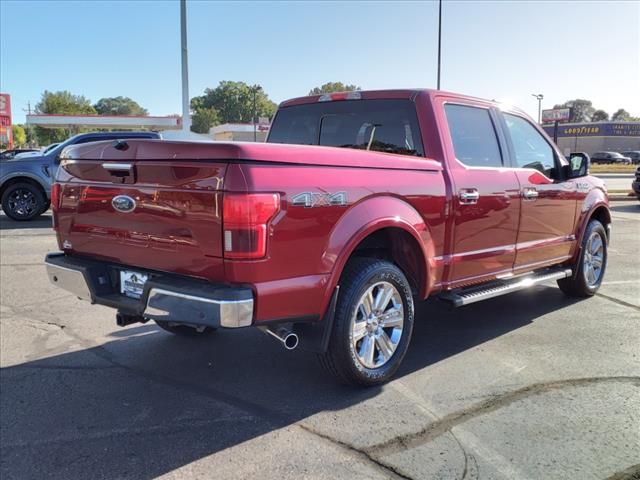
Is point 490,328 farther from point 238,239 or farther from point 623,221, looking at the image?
point 623,221

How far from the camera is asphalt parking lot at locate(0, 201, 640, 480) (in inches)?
115

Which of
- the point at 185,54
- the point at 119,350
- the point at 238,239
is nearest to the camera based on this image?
the point at 238,239

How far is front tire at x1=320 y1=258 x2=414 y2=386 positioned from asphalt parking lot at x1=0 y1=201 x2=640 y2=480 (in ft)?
0.59

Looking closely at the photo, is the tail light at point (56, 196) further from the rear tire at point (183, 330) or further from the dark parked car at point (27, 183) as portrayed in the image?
the dark parked car at point (27, 183)

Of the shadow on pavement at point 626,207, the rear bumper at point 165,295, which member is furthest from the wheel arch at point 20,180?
the shadow on pavement at point 626,207

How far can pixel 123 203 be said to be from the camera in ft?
11.3

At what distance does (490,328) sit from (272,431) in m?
2.71

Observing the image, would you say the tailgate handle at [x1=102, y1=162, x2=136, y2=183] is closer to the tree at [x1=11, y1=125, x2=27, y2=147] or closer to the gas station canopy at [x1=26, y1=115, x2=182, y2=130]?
the gas station canopy at [x1=26, y1=115, x2=182, y2=130]

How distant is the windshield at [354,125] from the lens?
443 centimetres

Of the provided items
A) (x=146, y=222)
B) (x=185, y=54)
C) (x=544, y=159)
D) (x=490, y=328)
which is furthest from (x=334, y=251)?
(x=185, y=54)

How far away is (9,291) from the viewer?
20.6ft

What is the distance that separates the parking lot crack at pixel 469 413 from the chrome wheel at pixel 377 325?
25.1 inches

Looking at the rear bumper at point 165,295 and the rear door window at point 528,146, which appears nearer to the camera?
the rear bumper at point 165,295

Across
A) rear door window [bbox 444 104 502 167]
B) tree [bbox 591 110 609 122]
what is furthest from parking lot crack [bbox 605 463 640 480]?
tree [bbox 591 110 609 122]
